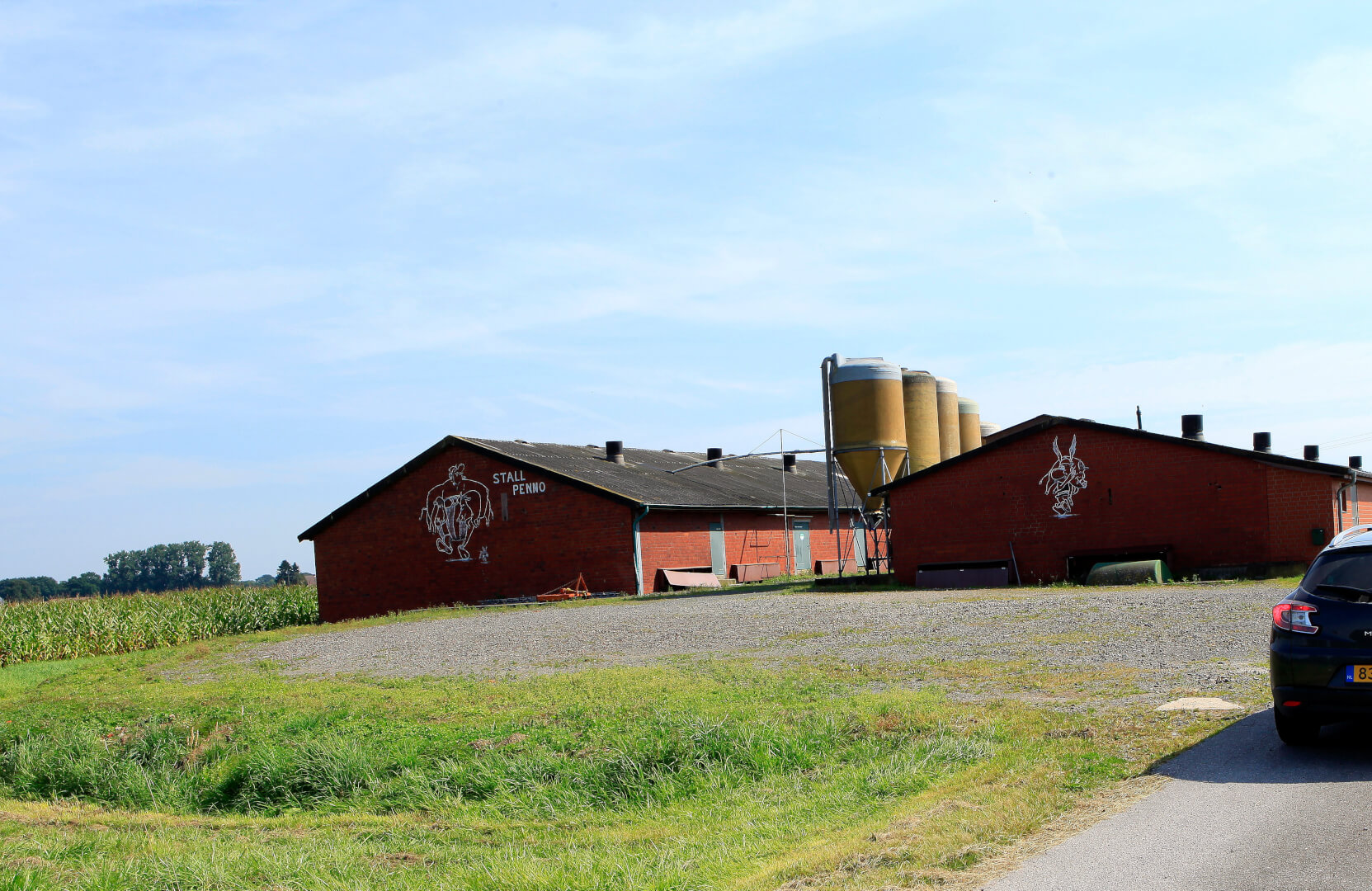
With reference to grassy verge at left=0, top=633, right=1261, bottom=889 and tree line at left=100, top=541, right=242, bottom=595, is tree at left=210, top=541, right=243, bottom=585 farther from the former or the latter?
grassy verge at left=0, top=633, right=1261, bottom=889

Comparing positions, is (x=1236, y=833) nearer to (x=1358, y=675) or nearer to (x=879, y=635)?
(x=1358, y=675)

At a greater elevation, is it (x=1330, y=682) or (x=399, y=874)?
(x=1330, y=682)

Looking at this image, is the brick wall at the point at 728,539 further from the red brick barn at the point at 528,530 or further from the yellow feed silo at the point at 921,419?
the yellow feed silo at the point at 921,419

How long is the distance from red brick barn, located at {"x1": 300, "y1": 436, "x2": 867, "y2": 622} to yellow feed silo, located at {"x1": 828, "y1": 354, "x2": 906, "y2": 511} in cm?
389

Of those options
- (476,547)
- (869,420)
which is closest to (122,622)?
(476,547)

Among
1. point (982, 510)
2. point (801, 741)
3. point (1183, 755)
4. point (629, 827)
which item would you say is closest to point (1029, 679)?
point (801, 741)

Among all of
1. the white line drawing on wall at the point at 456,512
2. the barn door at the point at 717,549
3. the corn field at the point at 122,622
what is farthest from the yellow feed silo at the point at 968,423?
the corn field at the point at 122,622

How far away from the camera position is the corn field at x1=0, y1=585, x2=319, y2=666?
3002 cm

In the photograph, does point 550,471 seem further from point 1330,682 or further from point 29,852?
point 1330,682

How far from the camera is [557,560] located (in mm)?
37094

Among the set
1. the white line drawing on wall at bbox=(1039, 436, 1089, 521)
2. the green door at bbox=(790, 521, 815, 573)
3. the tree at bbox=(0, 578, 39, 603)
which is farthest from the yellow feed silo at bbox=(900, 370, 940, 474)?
the tree at bbox=(0, 578, 39, 603)

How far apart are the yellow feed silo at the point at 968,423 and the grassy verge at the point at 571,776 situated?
1082 inches

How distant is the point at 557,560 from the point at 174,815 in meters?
25.3

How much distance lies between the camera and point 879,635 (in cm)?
1844
